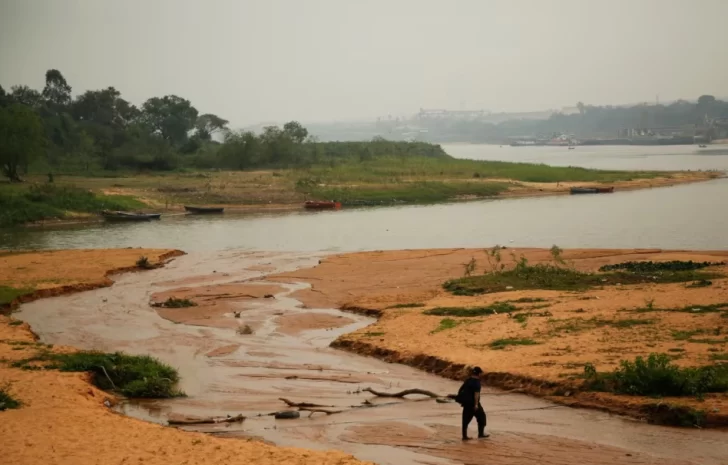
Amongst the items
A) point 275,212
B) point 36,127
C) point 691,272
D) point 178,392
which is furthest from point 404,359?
point 36,127

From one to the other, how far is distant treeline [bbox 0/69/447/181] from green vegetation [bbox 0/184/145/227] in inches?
269

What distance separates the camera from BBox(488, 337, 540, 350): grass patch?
23.4 metres

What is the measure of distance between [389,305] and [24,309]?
44.7 ft

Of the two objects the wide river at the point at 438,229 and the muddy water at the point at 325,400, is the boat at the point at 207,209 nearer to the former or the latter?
the wide river at the point at 438,229

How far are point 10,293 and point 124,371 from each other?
48.2 ft

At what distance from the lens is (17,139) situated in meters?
78.2

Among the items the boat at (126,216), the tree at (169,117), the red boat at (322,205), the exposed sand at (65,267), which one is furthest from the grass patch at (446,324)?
the tree at (169,117)

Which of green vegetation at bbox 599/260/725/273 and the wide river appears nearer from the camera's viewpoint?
green vegetation at bbox 599/260/725/273

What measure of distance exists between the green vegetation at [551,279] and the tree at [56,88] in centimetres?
12685

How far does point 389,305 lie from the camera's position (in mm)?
31406

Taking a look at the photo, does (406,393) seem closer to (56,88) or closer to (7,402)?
(7,402)

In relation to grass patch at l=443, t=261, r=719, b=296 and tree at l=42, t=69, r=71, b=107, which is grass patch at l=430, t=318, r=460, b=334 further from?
tree at l=42, t=69, r=71, b=107

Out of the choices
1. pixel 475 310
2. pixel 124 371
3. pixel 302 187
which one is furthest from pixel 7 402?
pixel 302 187

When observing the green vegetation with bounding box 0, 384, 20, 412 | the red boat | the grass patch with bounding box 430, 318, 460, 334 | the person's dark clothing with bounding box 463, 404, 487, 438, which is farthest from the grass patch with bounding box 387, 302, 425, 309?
the red boat
